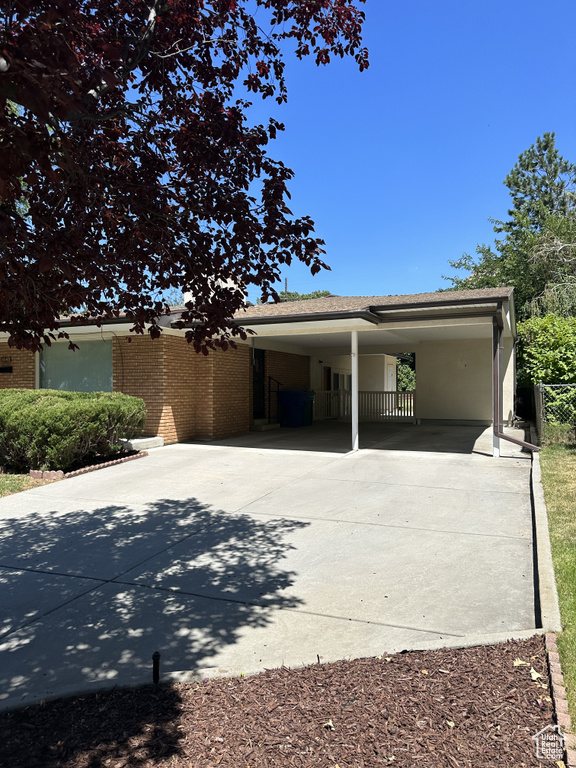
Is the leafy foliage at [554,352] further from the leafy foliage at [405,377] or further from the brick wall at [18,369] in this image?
the leafy foliage at [405,377]

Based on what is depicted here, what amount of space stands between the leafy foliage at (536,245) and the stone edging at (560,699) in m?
21.2

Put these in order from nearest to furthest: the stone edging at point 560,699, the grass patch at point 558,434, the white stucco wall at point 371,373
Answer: the stone edging at point 560,699 → the grass patch at point 558,434 → the white stucco wall at point 371,373

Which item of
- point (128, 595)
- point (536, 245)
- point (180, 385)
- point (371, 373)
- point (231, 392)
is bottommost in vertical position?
point (128, 595)

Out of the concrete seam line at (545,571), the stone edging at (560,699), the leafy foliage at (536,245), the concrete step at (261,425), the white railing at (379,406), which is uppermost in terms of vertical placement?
the leafy foliage at (536,245)

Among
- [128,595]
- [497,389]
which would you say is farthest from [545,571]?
[497,389]

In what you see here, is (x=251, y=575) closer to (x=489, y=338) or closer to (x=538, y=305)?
(x=489, y=338)

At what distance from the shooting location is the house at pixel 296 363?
1159cm

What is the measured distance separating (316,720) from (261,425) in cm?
1393

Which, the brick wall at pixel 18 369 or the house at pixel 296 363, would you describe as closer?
the house at pixel 296 363

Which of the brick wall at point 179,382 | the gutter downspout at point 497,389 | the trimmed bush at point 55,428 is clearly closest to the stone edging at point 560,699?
the gutter downspout at point 497,389

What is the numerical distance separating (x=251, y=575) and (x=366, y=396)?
16.0 meters

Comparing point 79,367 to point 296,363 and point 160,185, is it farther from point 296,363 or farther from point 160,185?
point 160,185

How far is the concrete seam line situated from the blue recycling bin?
1051 centimetres

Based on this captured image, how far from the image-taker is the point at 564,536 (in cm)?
529
